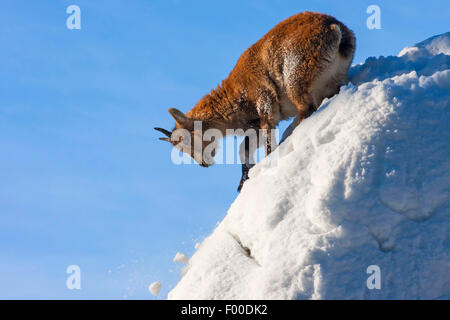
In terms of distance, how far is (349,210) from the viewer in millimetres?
7711

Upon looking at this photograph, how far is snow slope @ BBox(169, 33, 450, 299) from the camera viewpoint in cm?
744

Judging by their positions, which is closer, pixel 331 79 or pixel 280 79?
A: pixel 331 79

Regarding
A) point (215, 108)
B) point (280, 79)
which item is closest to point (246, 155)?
point (215, 108)

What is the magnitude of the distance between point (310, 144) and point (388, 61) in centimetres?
297

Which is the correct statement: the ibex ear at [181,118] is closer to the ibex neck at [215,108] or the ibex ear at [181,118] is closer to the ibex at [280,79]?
the ibex at [280,79]

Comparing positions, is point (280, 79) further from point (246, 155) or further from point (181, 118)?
point (181, 118)

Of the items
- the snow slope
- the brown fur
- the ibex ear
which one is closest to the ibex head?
the ibex ear

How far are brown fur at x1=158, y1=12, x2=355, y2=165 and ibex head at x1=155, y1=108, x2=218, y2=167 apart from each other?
422mm

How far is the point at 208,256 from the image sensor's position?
8.67 metres

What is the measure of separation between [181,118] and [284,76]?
3289 mm

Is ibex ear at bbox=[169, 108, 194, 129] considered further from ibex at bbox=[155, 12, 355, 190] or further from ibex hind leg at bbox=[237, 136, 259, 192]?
ibex hind leg at bbox=[237, 136, 259, 192]

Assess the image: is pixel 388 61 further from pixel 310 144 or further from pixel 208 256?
pixel 208 256
